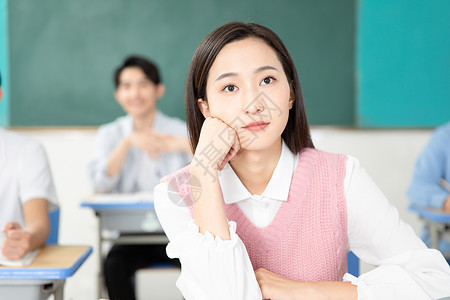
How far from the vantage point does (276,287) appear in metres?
1.07

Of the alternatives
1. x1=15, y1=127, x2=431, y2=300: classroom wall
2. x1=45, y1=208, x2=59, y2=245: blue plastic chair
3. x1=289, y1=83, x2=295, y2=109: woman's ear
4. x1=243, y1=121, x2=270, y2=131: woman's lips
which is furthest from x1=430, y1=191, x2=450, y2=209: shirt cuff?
x1=45, y1=208, x2=59, y2=245: blue plastic chair

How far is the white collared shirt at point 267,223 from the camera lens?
1.05 m

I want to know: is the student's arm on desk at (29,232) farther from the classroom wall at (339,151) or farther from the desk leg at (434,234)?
the classroom wall at (339,151)

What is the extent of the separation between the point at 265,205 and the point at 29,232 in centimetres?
84

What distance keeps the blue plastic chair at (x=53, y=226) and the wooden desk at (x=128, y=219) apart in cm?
54

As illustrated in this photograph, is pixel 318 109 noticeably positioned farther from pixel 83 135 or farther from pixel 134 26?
pixel 83 135

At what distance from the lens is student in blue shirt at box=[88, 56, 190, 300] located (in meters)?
3.30

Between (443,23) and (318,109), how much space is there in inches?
45.6

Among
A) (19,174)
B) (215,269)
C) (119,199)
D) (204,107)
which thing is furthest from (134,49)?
(215,269)

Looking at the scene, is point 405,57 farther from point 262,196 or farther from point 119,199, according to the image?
point 262,196

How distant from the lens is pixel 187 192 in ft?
4.09

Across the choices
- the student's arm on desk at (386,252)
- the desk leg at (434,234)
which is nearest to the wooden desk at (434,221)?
the desk leg at (434,234)

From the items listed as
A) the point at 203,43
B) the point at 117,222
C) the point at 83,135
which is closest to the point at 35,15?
the point at 83,135

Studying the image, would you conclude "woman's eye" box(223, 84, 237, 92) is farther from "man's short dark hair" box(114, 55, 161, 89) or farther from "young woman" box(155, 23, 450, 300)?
"man's short dark hair" box(114, 55, 161, 89)
